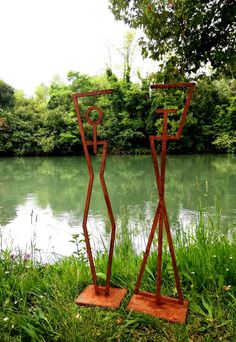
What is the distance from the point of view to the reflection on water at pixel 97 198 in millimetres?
4090

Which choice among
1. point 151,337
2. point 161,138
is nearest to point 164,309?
point 151,337

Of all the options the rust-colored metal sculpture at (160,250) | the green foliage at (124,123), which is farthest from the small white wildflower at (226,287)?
the green foliage at (124,123)

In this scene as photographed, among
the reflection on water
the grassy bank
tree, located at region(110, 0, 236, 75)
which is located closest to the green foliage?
the reflection on water

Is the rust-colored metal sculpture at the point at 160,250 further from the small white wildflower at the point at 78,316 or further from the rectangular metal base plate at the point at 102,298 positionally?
the small white wildflower at the point at 78,316

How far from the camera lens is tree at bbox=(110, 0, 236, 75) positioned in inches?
98.3

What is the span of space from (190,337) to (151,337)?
0.14 m

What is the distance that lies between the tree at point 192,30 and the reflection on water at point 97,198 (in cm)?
96

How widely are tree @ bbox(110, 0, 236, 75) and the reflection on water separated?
959mm

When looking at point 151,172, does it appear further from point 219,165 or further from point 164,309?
point 164,309

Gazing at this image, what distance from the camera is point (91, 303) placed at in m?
1.28

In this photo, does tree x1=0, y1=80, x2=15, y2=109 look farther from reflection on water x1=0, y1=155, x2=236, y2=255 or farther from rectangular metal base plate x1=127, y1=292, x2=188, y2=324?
rectangular metal base plate x1=127, y1=292, x2=188, y2=324

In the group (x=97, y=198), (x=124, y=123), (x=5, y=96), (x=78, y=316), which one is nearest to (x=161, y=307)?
(x=78, y=316)

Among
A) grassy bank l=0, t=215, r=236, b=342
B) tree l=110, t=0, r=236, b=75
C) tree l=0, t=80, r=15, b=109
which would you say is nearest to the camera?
grassy bank l=0, t=215, r=236, b=342

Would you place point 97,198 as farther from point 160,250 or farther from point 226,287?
point 160,250
